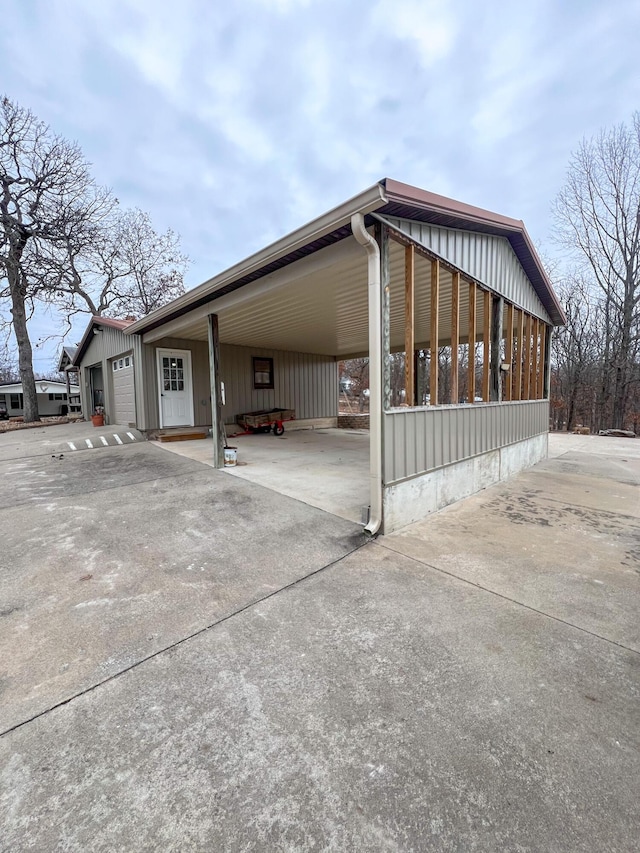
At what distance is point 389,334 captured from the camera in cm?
394

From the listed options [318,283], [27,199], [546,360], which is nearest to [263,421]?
[318,283]

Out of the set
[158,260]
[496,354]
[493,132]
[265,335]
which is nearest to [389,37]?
[493,132]

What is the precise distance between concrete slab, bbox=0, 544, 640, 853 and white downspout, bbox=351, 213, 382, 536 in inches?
52.0

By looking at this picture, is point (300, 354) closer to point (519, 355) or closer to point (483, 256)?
point (519, 355)

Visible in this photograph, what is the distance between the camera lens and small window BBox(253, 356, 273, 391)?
10062mm

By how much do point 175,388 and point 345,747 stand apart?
833 cm

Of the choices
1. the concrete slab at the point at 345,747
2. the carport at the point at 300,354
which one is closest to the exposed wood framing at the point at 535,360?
the carport at the point at 300,354

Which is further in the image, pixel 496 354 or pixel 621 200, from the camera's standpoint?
pixel 621 200

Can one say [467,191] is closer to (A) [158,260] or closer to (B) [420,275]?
(A) [158,260]

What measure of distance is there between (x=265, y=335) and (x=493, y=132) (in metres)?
8.38

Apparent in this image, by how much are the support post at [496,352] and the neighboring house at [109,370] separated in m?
7.30

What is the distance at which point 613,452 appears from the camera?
8078 millimetres

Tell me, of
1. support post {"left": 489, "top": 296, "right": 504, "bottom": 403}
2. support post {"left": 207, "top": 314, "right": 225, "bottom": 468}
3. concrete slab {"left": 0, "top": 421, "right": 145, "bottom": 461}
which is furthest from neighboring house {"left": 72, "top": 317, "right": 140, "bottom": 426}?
support post {"left": 489, "top": 296, "right": 504, "bottom": 403}

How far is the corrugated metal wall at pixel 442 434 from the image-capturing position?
132 inches
